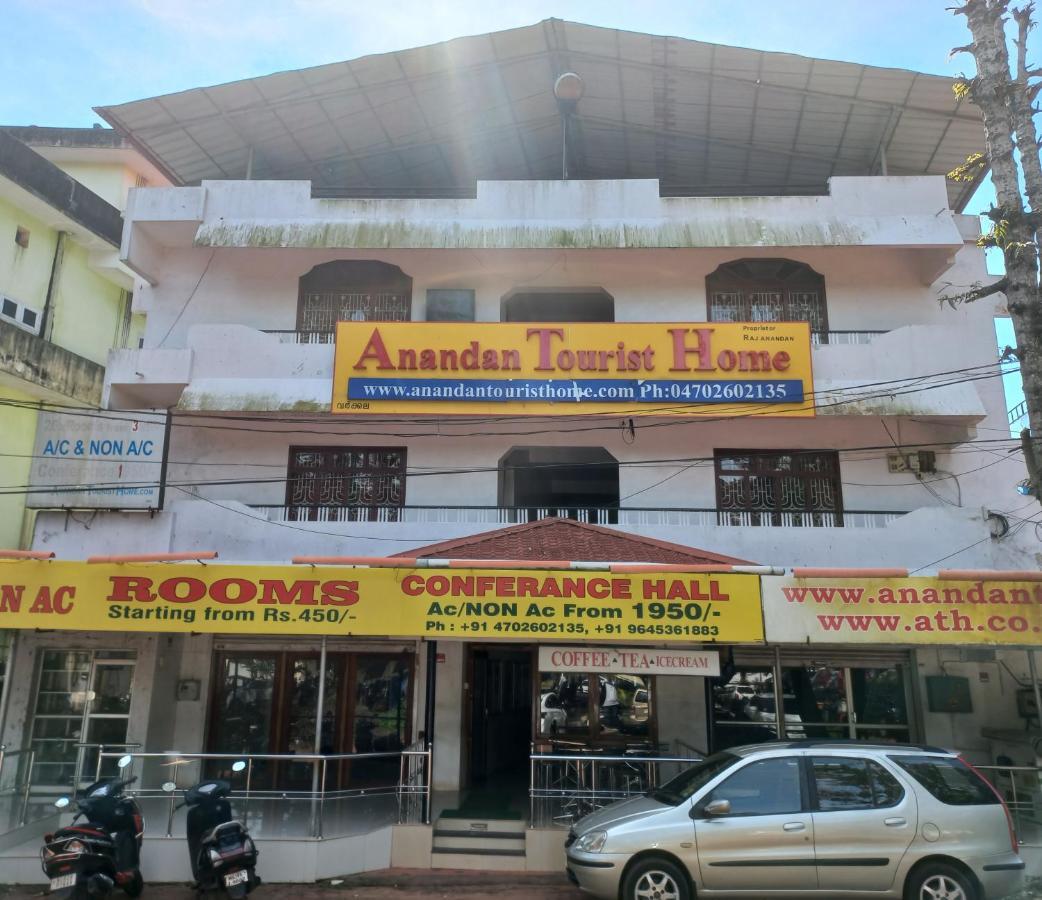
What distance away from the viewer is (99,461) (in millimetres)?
13992

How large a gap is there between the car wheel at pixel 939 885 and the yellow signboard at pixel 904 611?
2.61 meters

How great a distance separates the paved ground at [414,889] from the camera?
824 centimetres

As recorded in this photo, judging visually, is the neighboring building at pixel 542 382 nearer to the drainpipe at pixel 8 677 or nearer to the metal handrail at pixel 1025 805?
the drainpipe at pixel 8 677

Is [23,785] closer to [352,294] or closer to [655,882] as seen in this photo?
[655,882]

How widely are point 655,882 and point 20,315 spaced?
18.2m

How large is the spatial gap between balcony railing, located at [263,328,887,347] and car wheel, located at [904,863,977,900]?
8.65 m

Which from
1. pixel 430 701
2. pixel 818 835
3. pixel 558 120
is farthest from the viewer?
pixel 558 120

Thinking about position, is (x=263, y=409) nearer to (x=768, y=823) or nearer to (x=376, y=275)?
(x=376, y=275)

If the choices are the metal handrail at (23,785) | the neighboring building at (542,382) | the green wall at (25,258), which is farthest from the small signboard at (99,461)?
the green wall at (25,258)

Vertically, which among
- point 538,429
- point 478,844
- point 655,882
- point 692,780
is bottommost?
point 478,844

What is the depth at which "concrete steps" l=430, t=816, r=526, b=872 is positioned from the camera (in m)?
9.09

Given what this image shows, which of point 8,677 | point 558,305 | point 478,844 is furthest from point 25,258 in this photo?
point 478,844

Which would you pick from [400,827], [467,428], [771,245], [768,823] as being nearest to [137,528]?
[467,428]

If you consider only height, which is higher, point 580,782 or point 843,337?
point 843,337
